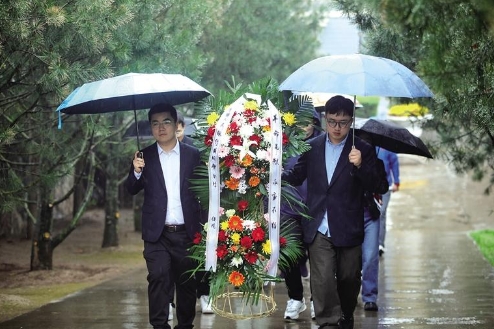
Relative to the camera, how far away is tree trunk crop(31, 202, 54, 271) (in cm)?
1433

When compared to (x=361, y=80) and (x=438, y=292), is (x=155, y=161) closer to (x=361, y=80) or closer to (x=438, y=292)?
(x=361, y=80)

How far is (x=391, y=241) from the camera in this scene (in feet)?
57.9

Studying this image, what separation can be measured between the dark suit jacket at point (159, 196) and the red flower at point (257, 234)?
59 centimetres

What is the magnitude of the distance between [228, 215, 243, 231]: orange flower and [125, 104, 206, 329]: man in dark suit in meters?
0.47

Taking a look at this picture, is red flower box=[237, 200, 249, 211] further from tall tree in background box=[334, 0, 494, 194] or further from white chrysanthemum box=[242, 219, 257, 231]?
tall tree in background box=[334, 0, 494, 194]

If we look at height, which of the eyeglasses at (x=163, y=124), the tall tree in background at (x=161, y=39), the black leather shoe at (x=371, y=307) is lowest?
the black leather shoe at (x=371, y=307)

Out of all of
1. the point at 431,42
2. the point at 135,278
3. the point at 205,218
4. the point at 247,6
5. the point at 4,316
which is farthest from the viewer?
the point at 247,6

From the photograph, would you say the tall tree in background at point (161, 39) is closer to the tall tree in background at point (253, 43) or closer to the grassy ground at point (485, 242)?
the tall tree in background at point (253, 43)

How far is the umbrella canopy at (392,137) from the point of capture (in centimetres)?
905

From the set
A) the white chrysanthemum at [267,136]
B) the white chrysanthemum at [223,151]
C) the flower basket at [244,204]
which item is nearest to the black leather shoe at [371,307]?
the flower basket at [244,204]

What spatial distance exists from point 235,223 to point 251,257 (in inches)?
11.2

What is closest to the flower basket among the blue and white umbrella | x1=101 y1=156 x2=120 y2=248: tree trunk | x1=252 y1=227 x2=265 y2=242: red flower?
x1=252 y1=227 x2=265 y2=242: red flower

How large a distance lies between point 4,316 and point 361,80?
505 centimetres

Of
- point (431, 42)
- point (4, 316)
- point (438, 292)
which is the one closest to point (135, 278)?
point (4, 316)
